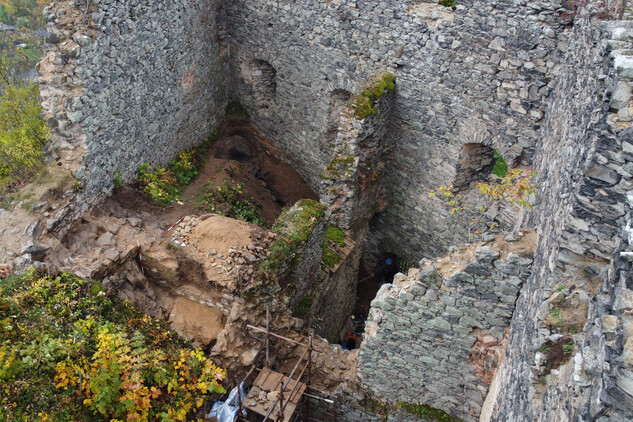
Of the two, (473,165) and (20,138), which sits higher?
(473,165)

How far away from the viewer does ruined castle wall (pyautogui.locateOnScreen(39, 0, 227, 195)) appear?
858 cm

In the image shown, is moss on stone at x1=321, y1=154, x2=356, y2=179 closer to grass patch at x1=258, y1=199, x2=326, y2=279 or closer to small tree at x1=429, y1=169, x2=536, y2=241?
grass patch at x1=258, y1=199, x2=326, y2=279

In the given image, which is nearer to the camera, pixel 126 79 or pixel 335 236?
pixel 126 79

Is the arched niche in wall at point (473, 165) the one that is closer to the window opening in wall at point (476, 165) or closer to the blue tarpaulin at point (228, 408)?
the window opening in wall at point (476, 165)

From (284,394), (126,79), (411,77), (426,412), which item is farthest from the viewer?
(411,77)

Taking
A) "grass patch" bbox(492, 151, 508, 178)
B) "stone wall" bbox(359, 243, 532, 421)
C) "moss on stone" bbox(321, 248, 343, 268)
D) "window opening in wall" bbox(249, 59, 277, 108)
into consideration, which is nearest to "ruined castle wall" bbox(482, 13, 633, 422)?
"stone wall" bbox(359, 243, 532, 421)

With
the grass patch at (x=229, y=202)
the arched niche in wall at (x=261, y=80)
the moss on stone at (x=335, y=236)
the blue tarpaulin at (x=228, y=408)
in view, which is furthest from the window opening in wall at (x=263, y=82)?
the blue tarpaulin at (x=228, y=408)

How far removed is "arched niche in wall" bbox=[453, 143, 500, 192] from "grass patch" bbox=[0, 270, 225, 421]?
5976 millimetres

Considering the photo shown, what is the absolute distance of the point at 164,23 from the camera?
10562 millimetres

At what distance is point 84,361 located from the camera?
6.72m

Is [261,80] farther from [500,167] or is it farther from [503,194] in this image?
[503,194]

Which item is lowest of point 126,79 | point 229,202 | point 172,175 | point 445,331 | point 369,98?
point 229,202

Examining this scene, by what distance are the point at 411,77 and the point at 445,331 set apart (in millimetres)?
5277

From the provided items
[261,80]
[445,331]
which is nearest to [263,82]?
[261,80]
